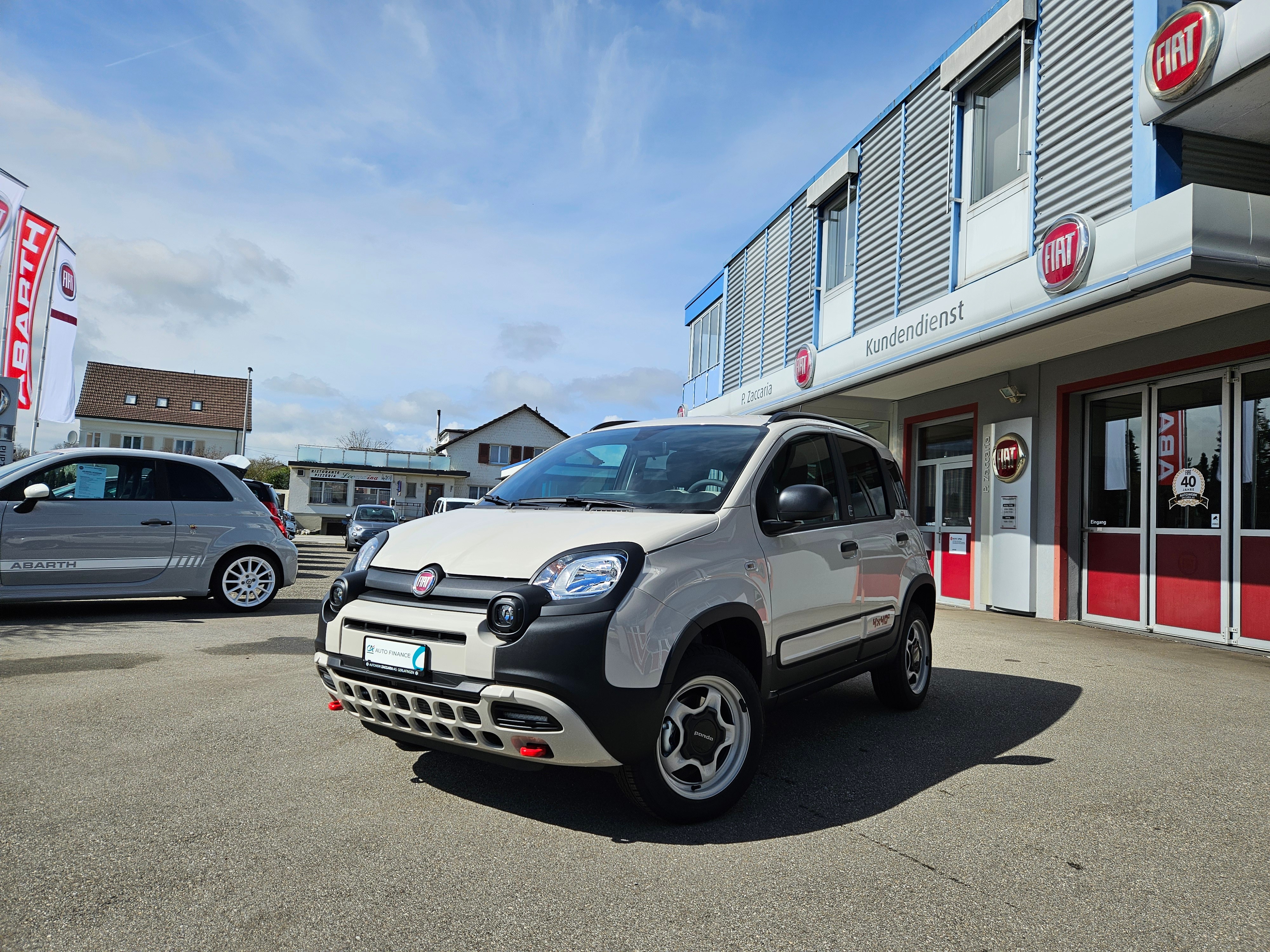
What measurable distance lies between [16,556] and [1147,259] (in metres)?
9.99

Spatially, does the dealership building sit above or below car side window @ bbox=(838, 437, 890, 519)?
above

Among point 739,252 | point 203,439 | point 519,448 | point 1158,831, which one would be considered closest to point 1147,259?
point 1158,831

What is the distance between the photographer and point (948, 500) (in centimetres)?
1306

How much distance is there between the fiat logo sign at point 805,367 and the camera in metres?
13.4

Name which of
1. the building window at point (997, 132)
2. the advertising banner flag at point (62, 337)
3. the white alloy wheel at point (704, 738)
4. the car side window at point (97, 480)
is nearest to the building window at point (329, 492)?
the advertising banner flag at point (62, 337)

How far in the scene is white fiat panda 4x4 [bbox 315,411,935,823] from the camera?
300 cm

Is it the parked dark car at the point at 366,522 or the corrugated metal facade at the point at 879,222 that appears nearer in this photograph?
the corrugated metal facade at the point at 879,222

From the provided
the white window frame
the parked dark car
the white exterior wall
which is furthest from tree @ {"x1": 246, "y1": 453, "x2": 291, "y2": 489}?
the white window frame

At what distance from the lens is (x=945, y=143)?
11773 millimetres

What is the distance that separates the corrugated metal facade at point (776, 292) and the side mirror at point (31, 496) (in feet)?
40.2

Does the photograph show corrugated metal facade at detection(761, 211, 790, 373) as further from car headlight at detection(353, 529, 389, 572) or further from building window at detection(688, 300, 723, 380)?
car headlight at detection(353, 529, 389, 572)

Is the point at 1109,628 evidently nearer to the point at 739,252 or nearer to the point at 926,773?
the point at 926,773

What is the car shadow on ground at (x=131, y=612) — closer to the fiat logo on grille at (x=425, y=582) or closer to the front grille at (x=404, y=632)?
the front grille at (x=404, y=632)

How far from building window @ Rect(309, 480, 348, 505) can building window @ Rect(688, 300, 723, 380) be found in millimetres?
33818
